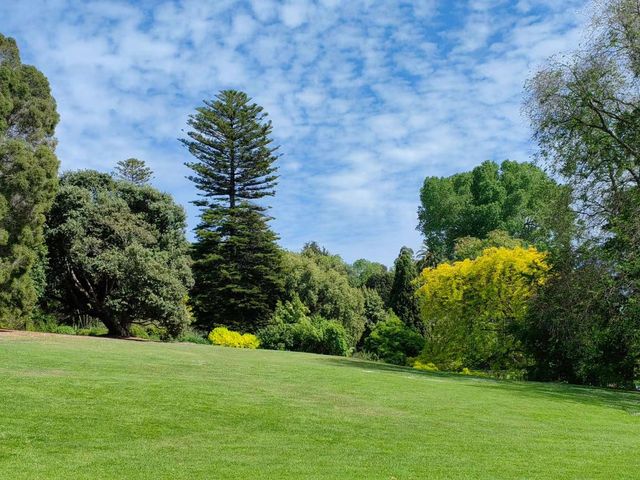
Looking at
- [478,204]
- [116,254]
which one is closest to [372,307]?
[478,204]

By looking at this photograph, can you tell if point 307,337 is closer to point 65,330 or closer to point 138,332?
point 138,332

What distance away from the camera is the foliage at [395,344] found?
96.9ft

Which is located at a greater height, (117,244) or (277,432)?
(117,244)

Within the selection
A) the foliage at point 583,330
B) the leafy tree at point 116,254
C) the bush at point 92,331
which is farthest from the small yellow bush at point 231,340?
the foliage at point 583,330

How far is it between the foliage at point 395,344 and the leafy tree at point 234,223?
864 cm

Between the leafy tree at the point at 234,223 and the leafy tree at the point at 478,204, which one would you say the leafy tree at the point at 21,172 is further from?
the leafy tree at the point at 478,204

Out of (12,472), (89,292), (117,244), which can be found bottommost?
(12,472)

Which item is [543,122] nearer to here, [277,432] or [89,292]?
[277,432]

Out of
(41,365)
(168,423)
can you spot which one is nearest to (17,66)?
(41,365)

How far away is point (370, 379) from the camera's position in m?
13.5

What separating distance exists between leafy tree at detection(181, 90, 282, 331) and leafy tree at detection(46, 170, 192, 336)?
672cm

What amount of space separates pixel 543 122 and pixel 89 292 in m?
21.8

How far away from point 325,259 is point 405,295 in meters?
13.3

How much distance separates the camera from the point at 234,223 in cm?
3703
